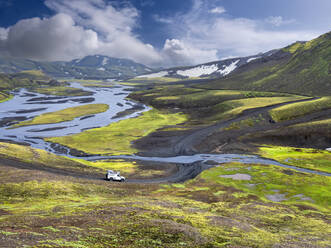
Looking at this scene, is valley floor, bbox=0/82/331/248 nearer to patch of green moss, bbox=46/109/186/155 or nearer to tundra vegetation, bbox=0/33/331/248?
tundra vegetation, bbox=0/33/331/248

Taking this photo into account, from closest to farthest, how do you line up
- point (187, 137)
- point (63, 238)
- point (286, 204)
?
point (63, 238)
point (286, 204)
point (187, 137)

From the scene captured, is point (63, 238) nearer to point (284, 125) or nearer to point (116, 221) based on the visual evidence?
point (116, 221)

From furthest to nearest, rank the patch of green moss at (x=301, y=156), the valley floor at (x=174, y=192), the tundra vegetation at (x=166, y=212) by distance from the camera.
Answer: the patch of green moss at (x=301, y=156) < the valley floor at (x=174, y=192) < the tundra vegetation at (x=166, y=212)

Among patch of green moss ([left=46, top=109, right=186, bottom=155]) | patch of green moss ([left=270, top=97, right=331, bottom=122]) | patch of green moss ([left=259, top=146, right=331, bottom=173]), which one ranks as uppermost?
patch of green moss ([left=270, top=97, right=331, bottom=122])

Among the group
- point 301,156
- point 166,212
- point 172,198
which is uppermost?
point 166,212

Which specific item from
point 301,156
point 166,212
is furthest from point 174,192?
point 301,156

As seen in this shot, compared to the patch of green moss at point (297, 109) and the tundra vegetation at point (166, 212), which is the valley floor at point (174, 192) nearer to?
the tundra vegetation at point (166, 212)

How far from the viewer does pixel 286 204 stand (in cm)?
5322

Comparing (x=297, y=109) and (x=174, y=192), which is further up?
(x=297, y=109)

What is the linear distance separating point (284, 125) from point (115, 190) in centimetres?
11821

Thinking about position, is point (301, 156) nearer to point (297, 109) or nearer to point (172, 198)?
point (172, 198)

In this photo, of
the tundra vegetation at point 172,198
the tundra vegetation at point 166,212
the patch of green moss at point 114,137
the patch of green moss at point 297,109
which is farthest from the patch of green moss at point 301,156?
the patch of green moss at point 114,137

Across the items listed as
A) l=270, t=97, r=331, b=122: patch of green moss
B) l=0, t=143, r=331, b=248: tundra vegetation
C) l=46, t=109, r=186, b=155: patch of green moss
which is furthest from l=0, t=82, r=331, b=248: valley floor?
l=270, t=97, r=331, b=122: patch of green moss

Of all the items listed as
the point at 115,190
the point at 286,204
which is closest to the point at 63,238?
the point at 115,190
